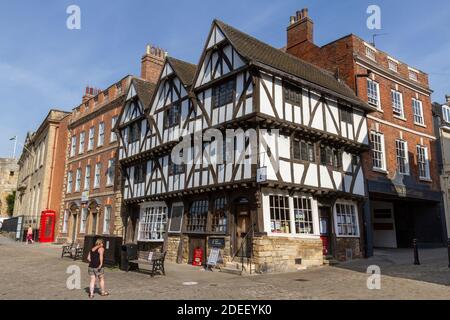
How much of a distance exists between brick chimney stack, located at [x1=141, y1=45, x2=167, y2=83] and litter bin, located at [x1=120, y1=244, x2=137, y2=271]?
49.8 feet

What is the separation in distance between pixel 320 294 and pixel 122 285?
573cm

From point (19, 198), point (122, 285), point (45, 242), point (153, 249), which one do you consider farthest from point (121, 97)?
point (19, 198)

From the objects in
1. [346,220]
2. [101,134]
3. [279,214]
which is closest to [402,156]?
[346,220]

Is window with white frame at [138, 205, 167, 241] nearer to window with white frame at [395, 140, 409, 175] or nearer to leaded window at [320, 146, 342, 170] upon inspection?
leaded window at [320, 146, 342, 170]

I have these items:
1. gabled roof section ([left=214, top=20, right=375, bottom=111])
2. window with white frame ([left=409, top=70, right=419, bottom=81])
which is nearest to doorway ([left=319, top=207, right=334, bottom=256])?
gabled roof section ([left=214, top=20, right=375, bottom=111])

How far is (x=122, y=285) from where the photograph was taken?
11.2 meters

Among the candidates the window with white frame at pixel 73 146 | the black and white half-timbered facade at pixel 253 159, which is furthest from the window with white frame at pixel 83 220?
the black and white half-timbered facade at pixel 253 159

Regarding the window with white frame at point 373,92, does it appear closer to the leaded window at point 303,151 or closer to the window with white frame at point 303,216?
the leaded window at point 303,151

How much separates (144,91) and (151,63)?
15.3 feet

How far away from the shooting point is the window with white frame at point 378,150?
20.1 meters

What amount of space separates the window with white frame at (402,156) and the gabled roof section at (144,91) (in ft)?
48.3

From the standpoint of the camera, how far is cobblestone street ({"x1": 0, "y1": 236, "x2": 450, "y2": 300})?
9516 mm

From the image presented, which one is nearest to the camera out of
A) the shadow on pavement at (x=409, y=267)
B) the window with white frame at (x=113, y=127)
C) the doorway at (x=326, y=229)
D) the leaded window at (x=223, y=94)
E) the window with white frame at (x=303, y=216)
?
the shadow on pavement at (x=409, y=267)

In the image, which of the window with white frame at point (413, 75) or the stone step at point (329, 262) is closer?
the stone step at point (329, 262)
